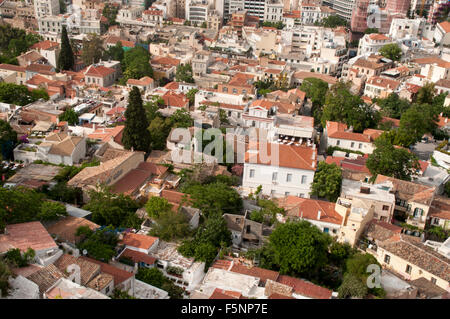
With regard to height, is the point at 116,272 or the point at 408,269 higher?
the point at 116,272

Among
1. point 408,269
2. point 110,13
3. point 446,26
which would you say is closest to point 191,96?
point 408,269

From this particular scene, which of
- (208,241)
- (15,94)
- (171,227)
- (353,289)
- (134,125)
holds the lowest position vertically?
(353,289)

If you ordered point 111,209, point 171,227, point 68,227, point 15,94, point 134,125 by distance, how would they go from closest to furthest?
point 68,227
point 171,227
point 111,209
point 134,125
point 15,94

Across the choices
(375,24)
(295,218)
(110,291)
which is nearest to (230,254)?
(295,218)

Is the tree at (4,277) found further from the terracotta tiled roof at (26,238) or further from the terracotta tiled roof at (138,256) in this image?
the terracotta tiled roof at (138,256)

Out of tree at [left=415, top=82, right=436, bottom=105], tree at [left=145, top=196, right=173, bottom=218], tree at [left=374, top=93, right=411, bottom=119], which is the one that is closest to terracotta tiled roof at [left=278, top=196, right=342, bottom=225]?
tree at [left=145, top=196, right=173, bottom=218]

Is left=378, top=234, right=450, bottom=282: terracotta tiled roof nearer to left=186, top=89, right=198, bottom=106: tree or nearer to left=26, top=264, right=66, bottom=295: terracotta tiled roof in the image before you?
left=26, top=264, right=66, bottom=295: terracotta tiled roof

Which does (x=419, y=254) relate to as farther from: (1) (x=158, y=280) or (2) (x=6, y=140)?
(2) (x=6, y=140)
